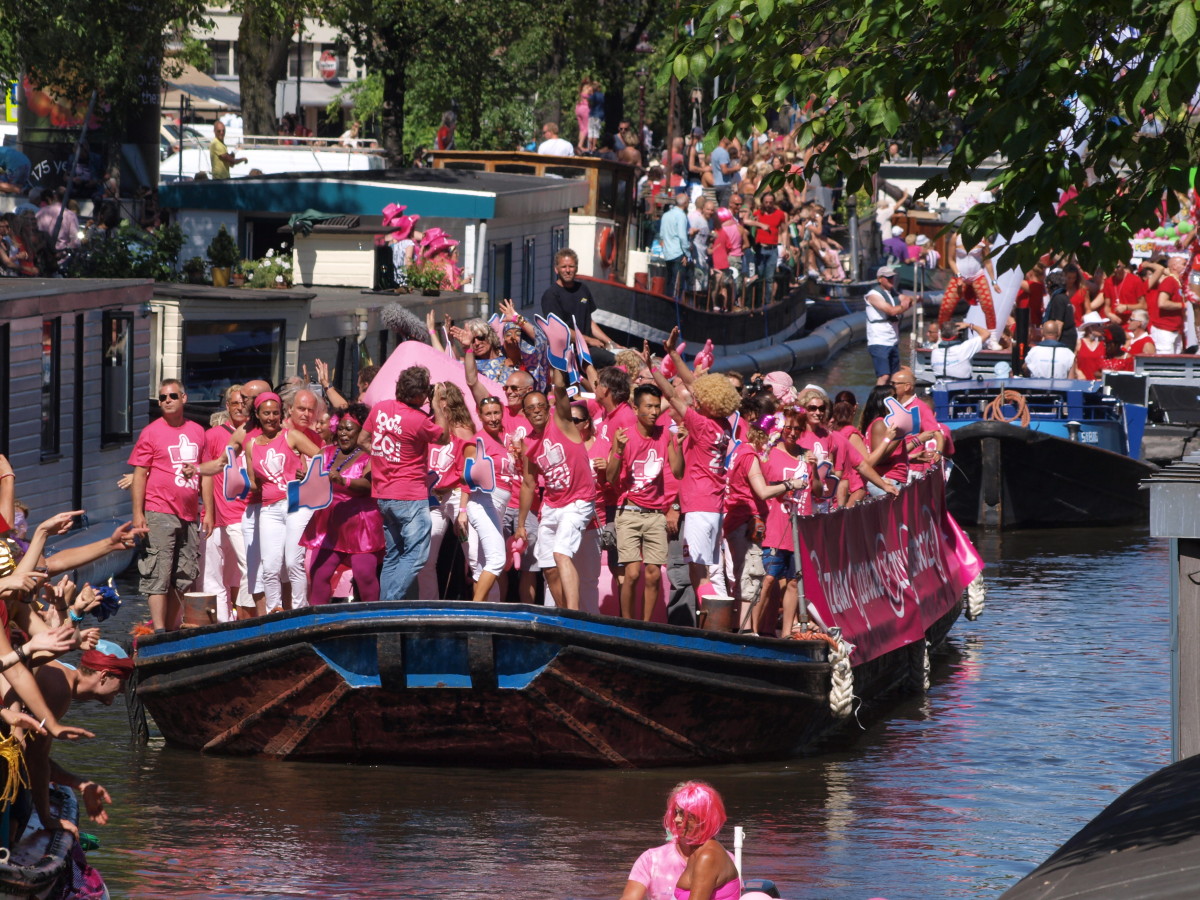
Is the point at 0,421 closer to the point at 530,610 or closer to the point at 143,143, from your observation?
the point at 530,610

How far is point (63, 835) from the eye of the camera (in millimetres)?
8391

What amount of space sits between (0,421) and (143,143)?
52.7 feet

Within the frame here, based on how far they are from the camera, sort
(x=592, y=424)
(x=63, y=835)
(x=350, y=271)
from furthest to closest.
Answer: (x=350, y=271) → (x=592, y=424) → (x=63, y=835)

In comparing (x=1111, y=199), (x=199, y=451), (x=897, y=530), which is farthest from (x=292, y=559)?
(x=1111, y=199)

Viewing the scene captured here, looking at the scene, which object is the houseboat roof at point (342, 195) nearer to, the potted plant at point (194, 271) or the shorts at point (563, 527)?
the potted plant at point (194, 271)

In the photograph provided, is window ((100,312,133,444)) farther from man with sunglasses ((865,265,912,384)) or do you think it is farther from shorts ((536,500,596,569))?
man with sunglasses ((865,265,912,384))

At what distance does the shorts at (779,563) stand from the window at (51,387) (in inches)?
286

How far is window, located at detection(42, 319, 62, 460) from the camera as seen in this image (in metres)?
17.8

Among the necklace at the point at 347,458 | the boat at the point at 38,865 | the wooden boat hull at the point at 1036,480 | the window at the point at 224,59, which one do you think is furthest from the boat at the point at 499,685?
the window at the point at 224,59

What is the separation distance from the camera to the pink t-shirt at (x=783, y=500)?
13562 mm

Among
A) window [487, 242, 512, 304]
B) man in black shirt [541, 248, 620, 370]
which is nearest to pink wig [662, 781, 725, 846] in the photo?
man in black shirt [541, 248, 620, 370]

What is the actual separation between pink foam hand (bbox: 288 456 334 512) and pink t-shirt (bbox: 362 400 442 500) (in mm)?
359

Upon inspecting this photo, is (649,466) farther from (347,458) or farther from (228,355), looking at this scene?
(228,355)

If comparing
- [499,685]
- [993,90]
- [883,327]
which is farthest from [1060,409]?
[993,90]
